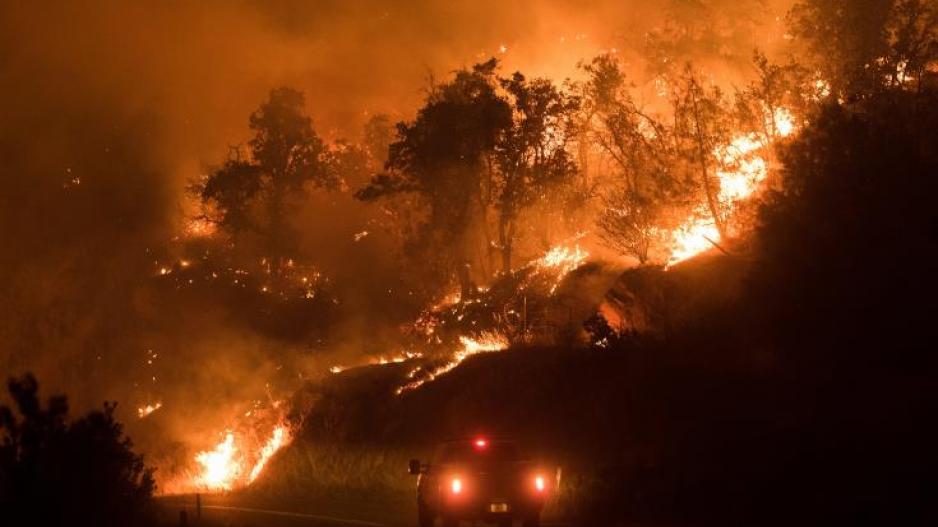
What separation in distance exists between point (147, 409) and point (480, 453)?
56002 millimetres

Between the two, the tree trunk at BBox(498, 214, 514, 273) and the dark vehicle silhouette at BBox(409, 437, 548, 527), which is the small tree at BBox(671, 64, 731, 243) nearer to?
the tree trunk at BBox(498, 214, 514, 273)

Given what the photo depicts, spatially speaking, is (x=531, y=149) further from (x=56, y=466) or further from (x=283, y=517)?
(x=56, y=466)

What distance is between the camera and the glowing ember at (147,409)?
68.4 m

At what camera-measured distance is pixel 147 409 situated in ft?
227


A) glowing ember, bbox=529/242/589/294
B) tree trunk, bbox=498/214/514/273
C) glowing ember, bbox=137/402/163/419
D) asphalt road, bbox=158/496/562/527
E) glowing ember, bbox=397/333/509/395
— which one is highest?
tree trunk, bbox=498/214/514/273

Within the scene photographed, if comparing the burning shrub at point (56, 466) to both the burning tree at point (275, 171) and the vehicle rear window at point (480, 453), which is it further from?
the burning tree at point (275, 171)

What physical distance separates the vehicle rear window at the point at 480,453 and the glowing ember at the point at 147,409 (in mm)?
53658

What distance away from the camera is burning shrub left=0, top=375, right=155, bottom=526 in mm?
15836

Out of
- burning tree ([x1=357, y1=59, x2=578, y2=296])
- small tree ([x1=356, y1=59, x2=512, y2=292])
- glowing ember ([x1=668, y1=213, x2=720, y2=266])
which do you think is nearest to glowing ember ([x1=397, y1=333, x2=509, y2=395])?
burning tree ([x1=357, y1=59, x2=578, y2=296])

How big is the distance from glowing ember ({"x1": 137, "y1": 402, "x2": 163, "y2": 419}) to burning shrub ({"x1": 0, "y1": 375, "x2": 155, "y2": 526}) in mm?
52514

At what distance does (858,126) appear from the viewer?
27250 mm

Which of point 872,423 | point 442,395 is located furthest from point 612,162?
point 872,423

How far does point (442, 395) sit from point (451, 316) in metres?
9.28

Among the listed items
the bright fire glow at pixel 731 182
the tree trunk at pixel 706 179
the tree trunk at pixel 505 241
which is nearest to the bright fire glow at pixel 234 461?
the tree trunk at pixel 505 241
